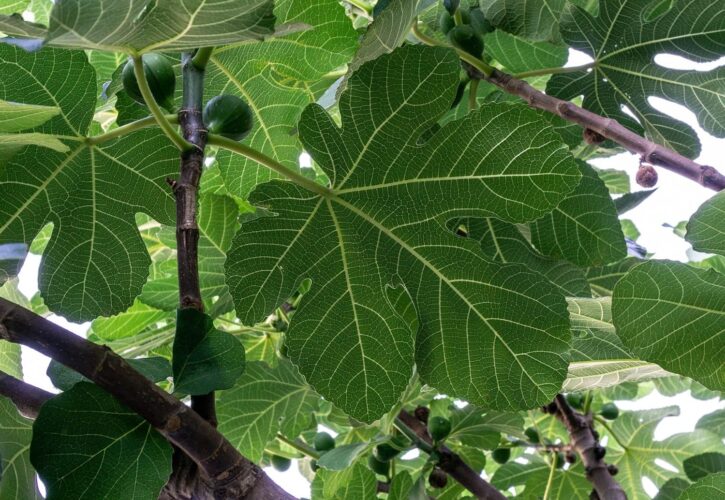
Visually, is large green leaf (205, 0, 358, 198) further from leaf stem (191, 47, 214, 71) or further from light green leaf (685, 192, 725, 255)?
light green leaf (685, 192, 725, 255)

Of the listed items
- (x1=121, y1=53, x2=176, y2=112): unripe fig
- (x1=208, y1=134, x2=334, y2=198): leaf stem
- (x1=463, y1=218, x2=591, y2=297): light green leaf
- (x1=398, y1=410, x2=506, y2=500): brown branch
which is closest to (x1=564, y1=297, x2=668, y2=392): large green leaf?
(x1=463, y1=218, x2=591, y2=297): light green leaf

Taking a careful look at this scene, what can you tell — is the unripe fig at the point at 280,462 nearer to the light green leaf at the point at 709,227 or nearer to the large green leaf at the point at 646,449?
the large green leaf at the point at 646,449

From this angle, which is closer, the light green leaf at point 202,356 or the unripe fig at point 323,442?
the light green leaf at point 202,356

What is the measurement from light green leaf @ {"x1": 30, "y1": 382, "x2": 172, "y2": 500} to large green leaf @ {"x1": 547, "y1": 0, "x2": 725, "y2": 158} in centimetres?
97

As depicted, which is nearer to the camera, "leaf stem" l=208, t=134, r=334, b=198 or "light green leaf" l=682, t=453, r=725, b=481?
"leaf stem" l=208, t=134, r=334, b=198

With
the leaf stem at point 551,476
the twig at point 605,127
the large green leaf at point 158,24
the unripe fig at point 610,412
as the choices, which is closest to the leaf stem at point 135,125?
the large green leaf at point 158,24

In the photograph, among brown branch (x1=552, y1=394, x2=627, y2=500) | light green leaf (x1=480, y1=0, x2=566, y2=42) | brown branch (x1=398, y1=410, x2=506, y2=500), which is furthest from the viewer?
brown branch (x1=552, y1=394, x2=627, y2=500)

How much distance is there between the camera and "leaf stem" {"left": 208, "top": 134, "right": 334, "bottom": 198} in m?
1.05

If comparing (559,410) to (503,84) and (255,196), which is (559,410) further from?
(255,196)

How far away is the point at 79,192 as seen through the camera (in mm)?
1138

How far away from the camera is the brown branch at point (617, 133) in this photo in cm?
113

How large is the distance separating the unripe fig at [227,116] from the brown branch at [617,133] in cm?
49

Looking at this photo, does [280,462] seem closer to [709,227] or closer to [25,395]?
[25,395]

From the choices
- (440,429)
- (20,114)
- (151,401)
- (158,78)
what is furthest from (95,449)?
(440,429)
